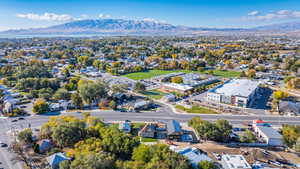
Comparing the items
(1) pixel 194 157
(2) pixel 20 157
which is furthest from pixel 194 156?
(2) pixel 20 157

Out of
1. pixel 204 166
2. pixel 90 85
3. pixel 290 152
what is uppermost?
pixel 90 85

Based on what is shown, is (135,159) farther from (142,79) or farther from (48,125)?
(142,79)

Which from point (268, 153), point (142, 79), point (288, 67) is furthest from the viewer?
point (288, 67)

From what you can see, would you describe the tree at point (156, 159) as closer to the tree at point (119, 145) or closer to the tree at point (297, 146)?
the tree at point (119, 145)

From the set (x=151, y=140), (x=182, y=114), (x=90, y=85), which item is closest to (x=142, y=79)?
(x=90, y=85)

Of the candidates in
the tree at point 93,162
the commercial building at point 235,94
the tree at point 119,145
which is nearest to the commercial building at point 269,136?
the commercial building at point 235,94

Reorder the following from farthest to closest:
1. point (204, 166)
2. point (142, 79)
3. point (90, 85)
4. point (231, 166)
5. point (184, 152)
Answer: point (142, 79), point (90, 85), point (184, 152), point (231, 166), point (204, 166)

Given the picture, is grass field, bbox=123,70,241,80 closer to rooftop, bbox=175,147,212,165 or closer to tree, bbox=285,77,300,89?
tree, bbox=285,77,300,89
